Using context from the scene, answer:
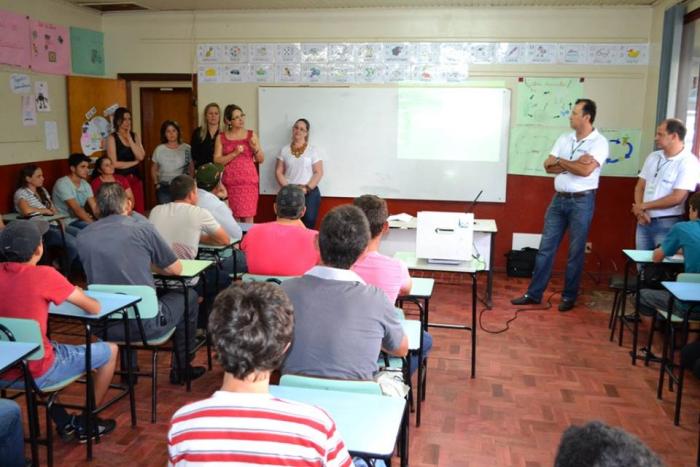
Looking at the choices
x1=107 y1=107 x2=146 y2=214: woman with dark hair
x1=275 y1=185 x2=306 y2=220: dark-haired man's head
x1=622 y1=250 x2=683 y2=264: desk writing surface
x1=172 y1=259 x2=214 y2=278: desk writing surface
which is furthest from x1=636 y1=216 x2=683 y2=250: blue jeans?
x1=107 y1=107 x2=146 y2=214: woman with dark hair

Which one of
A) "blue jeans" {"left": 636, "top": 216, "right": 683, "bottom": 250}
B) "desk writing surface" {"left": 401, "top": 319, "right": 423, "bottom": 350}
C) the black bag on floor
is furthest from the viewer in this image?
the black bag on floor

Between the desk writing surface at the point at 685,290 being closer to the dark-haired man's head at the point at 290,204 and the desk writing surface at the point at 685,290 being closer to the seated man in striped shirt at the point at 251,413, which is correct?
the dark-haired man's head at the point at 290,204

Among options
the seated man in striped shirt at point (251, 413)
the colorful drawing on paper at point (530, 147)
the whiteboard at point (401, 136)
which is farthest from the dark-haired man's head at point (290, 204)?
the colorful drawing on paper at point (530, 147)

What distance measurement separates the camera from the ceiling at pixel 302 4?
612 cm

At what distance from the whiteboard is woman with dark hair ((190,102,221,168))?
501 mm

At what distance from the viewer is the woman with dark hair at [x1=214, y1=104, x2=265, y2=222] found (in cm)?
628

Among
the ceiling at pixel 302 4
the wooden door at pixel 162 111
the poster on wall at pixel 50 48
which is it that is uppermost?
the ceiling at pixel 302 4

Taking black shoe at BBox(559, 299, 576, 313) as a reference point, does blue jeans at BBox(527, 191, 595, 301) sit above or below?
above

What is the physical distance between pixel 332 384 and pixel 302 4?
207 inches

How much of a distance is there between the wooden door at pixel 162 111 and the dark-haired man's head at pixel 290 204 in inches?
162

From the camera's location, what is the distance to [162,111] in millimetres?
7523

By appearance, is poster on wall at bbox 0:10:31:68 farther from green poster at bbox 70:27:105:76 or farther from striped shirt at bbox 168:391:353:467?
A: striped shirt at bbox 168:391:353:467

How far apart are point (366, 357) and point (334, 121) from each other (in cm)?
487

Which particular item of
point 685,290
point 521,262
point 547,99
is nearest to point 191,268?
point 685,290
